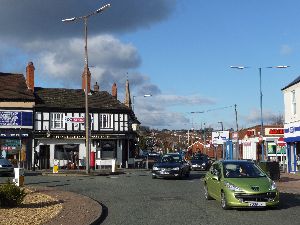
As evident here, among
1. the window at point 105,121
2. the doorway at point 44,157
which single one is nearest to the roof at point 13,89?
the doorway at point 44,157

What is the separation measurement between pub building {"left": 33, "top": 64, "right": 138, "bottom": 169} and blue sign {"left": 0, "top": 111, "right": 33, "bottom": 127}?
2.98ft

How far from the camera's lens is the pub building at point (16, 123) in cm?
4997

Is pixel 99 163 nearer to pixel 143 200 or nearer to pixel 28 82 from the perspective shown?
pixel 28 82

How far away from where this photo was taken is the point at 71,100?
5525 centimetres

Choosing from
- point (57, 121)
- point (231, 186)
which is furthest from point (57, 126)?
point (231, 186)

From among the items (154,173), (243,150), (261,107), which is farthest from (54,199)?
(243,150)

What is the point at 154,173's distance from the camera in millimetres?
30266

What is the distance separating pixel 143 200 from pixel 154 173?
1222 cm

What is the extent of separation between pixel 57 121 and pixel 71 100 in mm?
3240

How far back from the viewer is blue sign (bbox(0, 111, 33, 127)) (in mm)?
50000

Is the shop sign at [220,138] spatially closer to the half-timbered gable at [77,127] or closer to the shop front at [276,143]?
the shop front at [276,143]

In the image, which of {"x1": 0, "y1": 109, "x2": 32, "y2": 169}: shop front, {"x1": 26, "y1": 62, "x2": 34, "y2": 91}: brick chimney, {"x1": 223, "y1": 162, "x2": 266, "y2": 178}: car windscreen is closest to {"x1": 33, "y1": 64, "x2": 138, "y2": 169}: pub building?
{"x1": 0, "y1": 109, "x2": 32, "y2": 169}: shop front

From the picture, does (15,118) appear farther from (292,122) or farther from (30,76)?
(292,122)

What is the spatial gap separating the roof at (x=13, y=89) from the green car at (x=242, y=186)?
37.6 metres
